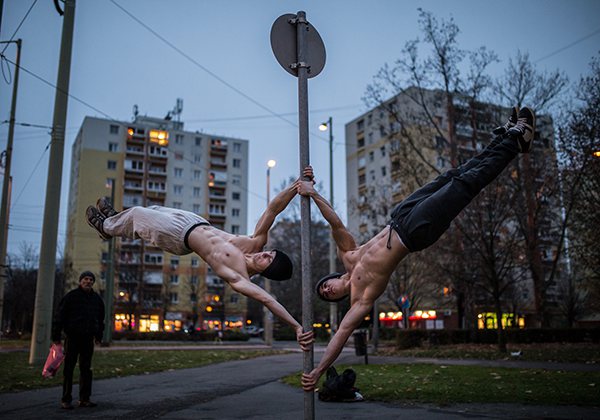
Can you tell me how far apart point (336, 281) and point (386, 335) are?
140 feet

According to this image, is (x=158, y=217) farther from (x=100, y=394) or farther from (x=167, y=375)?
(x=167, y=375)

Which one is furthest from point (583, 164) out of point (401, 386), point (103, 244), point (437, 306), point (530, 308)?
point (103, 244)

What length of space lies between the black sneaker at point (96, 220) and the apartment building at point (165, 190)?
6104 centimetres

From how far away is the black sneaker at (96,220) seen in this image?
25.0ft

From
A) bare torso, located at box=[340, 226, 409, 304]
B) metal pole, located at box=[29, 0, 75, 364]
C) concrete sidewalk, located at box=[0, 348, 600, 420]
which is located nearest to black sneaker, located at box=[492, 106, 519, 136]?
bare torso, located at box=[340, 226, 409, 304]

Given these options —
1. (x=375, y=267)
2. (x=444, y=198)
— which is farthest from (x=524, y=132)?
(x=375, y=267)

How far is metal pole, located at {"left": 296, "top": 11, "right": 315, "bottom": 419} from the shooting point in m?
4.65

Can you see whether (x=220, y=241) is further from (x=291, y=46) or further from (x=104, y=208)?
(x=104, y=208)

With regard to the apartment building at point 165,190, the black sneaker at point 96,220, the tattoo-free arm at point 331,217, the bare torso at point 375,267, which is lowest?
the bare torso at point 375,267

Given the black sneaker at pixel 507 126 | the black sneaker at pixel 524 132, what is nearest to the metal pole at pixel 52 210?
the black sneaker at pixel 507 126

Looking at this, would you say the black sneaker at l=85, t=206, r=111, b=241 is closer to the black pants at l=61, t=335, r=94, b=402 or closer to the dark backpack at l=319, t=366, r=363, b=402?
the black pants at l=61, t=335, r=94, b=402

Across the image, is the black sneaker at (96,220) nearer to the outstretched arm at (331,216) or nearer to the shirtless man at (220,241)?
the shirtless man at (220,241)

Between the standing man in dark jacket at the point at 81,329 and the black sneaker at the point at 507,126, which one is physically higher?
the black sneaker at the point at 507,126

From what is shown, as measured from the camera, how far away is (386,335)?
47125mm
